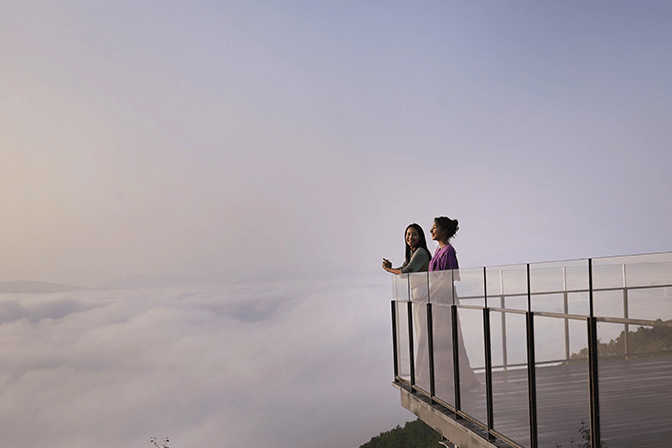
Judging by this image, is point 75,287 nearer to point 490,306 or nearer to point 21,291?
point 21,291

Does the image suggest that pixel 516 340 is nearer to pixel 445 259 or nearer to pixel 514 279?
pixel 514 279

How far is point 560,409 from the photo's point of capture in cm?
508

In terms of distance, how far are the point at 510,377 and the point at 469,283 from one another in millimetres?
1146

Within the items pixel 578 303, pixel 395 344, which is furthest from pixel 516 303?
pixel 395 344

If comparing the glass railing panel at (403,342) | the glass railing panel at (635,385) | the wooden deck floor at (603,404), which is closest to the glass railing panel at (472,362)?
the wooden deck floor at (603,404)

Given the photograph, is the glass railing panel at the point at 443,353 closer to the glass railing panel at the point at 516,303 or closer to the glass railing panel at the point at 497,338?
the glass railing panel at the point at 497,338

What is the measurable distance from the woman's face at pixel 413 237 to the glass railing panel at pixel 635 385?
5.07 m

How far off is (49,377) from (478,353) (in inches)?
3593

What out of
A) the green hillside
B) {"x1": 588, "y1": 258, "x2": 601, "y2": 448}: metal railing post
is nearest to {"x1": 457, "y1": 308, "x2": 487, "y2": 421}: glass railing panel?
{"x1": 588, "y1": 258, "x2": 601, "y2": 448}: metal railing post

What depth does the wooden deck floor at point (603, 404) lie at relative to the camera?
4027 millimetres

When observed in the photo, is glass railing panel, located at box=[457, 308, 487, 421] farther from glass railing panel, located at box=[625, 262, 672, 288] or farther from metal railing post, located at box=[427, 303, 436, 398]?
glass railing panel, located at box=[625, 262, 672, 288]

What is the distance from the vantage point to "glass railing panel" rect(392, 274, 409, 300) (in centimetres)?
951

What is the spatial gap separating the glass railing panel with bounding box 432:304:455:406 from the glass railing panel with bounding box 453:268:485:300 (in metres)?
0.50

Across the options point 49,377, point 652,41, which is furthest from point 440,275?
point 49,377
